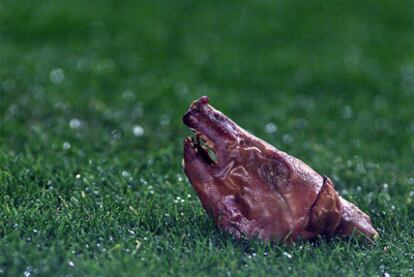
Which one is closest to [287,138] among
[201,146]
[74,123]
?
[74,123]

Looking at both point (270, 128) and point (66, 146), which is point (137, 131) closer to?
point (66, 146)

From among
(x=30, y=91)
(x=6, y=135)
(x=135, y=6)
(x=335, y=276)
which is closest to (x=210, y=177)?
(x=335, y=276)

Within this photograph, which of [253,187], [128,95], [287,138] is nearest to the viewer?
[253,187]

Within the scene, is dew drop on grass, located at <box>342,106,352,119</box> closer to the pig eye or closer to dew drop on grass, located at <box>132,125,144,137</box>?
dew drop on grass, located at <box>132,125,144,137</box>

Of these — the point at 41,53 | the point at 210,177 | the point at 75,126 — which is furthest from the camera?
the point at 41,53

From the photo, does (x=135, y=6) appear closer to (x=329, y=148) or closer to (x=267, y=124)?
(x=267, y=124)

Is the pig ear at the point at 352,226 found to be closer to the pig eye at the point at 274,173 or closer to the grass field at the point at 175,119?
the grass field at the point at 175,119

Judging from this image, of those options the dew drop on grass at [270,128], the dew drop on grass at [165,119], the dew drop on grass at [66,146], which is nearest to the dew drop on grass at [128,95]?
the dew drop on grass at [165,119]
